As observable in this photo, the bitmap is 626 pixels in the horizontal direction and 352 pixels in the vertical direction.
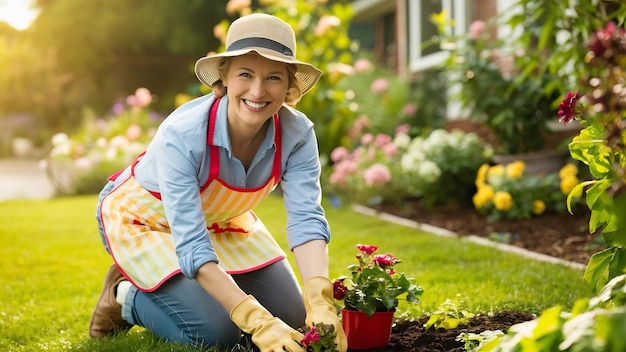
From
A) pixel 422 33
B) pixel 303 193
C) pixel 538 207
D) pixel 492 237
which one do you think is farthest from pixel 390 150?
pixel 303 193

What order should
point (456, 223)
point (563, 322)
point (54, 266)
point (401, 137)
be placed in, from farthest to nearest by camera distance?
point (401, 137) → point (456, 223) → point (54, 266) → point (563, 322)

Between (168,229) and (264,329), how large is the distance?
813 millimetres

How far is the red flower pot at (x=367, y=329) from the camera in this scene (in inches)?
102

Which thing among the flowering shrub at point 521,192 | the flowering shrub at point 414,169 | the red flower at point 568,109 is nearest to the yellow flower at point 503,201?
the flowering shrub at point 521,192

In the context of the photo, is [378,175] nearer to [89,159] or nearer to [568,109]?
[89,159]

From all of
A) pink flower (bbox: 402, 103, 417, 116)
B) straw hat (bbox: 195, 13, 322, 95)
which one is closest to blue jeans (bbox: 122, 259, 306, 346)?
straw hat (bbox: 195, 13, 322, 95)

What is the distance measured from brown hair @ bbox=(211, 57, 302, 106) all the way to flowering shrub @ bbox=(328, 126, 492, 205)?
3.72m

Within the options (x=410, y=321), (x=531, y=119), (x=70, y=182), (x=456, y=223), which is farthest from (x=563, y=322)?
(x=70, y=182)

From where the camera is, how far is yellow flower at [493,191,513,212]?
5.66 metres

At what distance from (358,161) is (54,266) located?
12.4 feet

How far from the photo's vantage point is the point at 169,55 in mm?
20750

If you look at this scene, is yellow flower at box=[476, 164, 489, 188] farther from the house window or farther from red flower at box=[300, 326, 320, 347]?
red flower at box=[300, 326, 320, 347]

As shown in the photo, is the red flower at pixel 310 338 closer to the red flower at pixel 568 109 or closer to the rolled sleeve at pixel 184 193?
the rolled sleeve at pixel 184 193

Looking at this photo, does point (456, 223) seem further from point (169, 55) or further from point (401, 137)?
point (169, 55)
